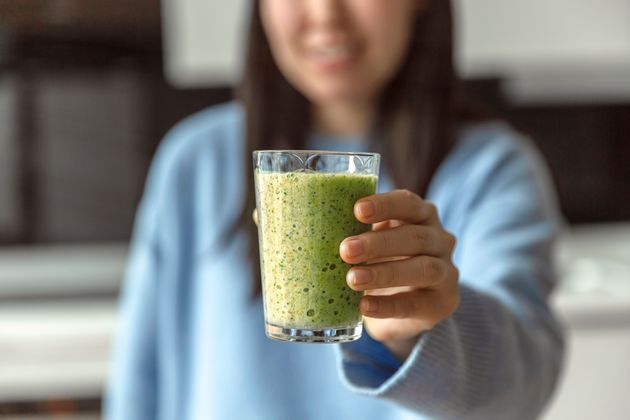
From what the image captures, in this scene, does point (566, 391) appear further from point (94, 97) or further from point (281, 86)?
point (94, 97)

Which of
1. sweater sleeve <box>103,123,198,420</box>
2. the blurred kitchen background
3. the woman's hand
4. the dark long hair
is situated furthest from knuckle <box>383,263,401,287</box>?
the blurred kitchen background

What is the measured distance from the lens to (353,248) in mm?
638

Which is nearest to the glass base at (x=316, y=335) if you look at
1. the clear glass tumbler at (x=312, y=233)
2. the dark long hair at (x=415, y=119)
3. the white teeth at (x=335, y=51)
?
the clear glass tumbler at (x=312, y=233)

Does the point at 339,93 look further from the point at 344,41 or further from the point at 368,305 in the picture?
the point at 368,305

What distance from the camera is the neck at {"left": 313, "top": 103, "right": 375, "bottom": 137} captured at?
3.76 feet

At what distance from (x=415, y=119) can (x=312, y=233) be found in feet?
1.32

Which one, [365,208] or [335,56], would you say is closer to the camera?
[365,208]

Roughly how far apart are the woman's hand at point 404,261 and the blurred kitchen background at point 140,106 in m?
1.86

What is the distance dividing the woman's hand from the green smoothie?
0.09 ft

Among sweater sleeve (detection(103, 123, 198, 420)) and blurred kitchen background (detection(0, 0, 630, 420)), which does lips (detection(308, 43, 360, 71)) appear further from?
blurred kitchen background (detection(0, 0, 630, 420))

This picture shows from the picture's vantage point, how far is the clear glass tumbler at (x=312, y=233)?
696mm

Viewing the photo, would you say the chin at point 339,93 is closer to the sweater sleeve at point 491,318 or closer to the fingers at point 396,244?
the sweater sleeve at point 491,318

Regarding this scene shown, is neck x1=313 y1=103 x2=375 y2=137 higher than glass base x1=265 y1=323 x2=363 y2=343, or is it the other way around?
neck x1=313 y1=103 x2=375 y2=137

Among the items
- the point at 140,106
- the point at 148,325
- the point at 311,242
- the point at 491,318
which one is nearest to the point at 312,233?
the point at 311,242
